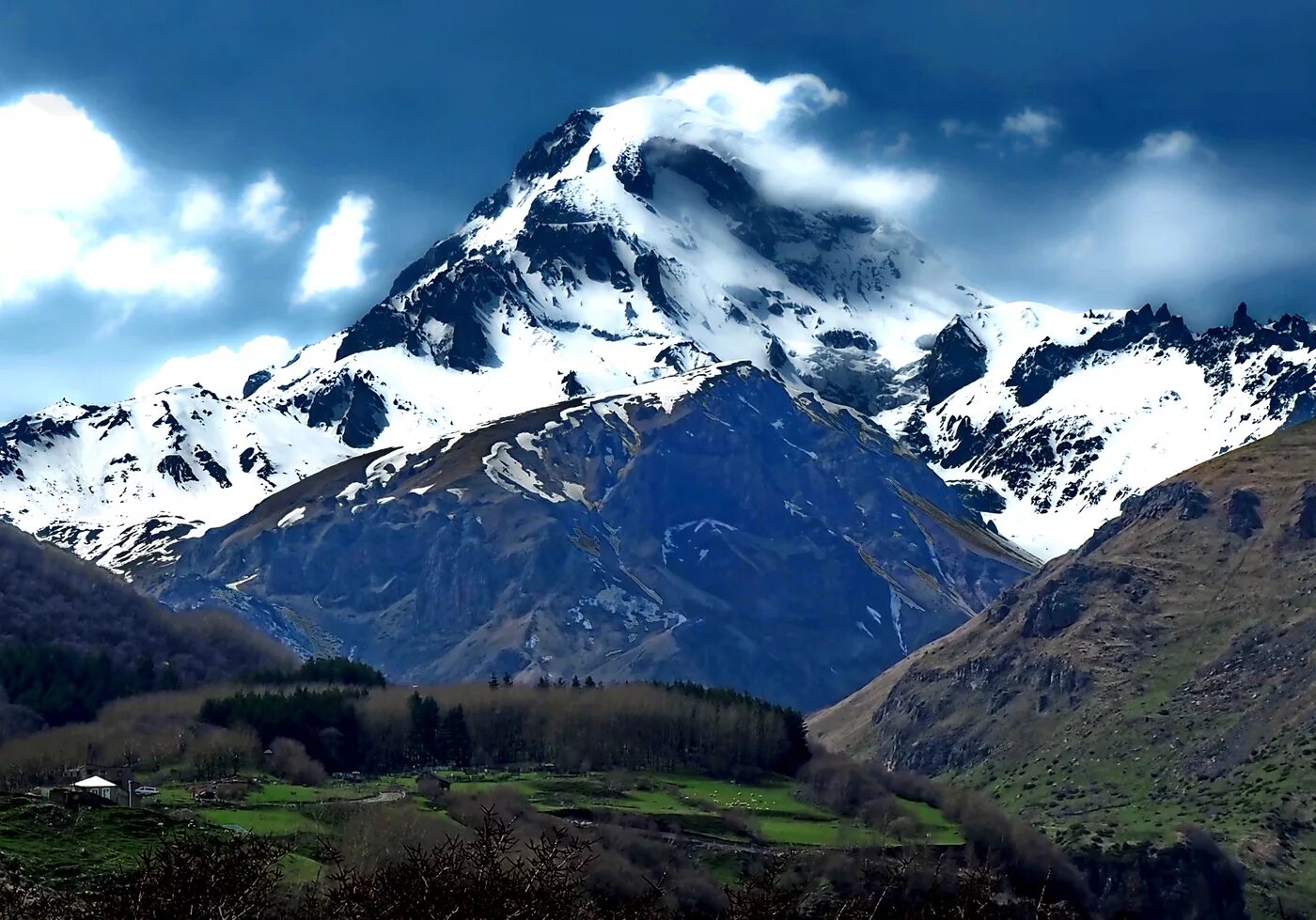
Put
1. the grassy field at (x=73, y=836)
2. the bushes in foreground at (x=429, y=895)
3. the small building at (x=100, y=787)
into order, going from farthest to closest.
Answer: the small building at (x=100, y=787), the grassy field at (x=73, y=836), the bushes in foreground at (x=429, y=895)

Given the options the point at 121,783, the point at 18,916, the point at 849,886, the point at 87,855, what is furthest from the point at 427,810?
the point at 18,916

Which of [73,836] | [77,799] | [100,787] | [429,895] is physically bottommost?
[429,895]

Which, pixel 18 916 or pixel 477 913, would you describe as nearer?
pixel 477 913

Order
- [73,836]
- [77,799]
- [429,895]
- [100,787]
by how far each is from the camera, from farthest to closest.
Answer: [100,787], [77,799], [73,836], [429,895]

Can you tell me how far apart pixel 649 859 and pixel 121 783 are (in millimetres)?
50981

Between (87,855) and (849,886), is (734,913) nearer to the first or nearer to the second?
(87,855)

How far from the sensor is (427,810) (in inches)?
7485

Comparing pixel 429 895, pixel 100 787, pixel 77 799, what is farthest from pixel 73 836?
pixel 429 895

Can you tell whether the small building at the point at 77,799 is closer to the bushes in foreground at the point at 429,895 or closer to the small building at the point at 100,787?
the small building at the point at 100,787

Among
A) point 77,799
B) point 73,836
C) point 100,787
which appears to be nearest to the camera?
point 73,836

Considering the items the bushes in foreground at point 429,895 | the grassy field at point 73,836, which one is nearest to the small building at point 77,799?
the grassy field at point 73,836

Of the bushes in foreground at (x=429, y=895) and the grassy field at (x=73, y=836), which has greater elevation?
the grassy field at (x=73, y=836)

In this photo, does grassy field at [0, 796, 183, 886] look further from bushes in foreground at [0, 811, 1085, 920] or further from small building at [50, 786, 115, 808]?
bushes in foreground at [0, 811, 1085, 920]

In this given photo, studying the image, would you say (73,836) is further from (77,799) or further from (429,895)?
(429,895)
